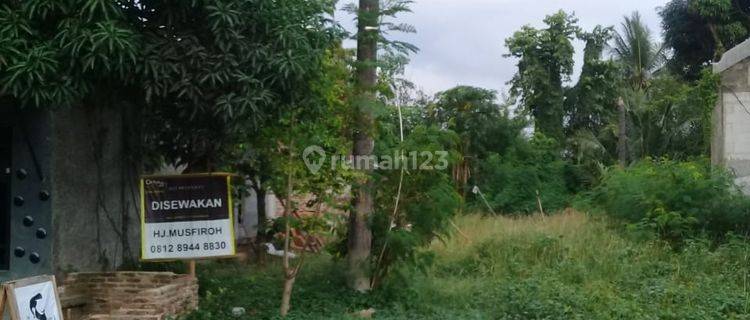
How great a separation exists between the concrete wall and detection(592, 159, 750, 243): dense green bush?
7921mm

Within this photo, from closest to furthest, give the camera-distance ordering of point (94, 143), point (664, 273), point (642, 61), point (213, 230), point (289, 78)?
point (289, 78) → point (213, 230) → point (94, 143) → point (664, 273) → point (642, 61)

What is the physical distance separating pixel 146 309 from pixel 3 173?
2.44m

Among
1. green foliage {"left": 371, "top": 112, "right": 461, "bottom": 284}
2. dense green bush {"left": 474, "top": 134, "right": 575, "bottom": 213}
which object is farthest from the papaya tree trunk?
dense green bush {"left": 474, "top": 134, "right": 575, "bottom": 213}

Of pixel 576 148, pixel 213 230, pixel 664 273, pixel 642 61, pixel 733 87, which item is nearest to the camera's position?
pixel 213 230

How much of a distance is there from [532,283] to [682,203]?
15.3 ft

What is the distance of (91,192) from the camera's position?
9.91 metres

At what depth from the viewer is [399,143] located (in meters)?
10.2

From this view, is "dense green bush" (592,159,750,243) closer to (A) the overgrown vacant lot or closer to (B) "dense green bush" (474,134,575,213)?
(A) the overgrown vacant lot

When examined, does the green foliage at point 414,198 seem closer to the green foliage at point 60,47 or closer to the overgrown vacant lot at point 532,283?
the overgrown vacant lot at point 532,283

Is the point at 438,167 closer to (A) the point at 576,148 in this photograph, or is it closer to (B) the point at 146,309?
(B) the point at 146,309

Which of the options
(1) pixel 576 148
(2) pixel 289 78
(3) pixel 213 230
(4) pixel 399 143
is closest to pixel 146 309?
(3) pixel 213 230

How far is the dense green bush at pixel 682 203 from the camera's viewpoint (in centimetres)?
1309

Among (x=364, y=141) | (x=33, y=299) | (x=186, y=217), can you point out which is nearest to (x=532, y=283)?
(x=364, y=141)

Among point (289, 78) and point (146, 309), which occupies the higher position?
point (289, 78)
